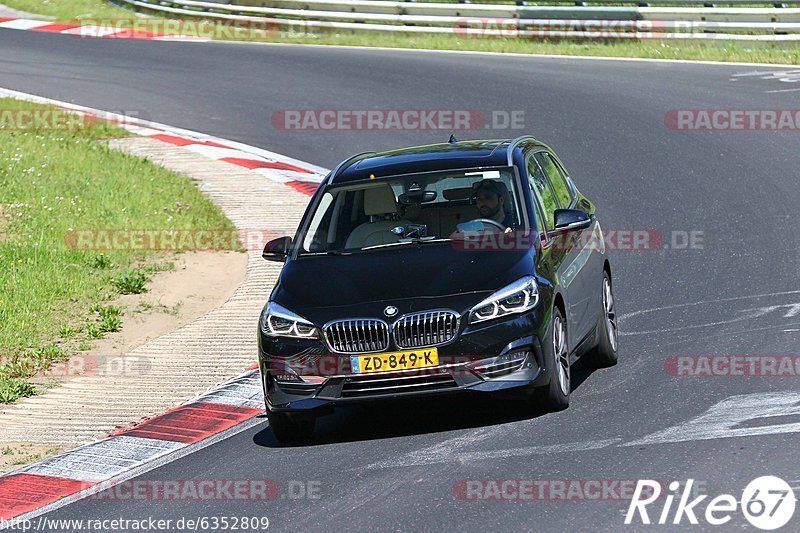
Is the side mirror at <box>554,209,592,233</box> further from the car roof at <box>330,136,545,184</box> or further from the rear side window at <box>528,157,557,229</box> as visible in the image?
the car roof at <box>330,136,545,184</box>

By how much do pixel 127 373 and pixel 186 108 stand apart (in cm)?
1230

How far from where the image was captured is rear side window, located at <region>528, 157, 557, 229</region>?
1002 centimetres

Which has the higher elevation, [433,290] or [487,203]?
[487,203]

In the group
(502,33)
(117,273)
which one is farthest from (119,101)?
(117,273)

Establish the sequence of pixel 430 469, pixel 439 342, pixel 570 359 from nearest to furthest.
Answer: pixel 430 469 < pixel 439 342 < pixel 570 359

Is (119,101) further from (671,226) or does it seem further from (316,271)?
(316,271)

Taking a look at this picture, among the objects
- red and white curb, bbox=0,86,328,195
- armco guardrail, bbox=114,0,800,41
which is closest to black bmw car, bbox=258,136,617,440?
red and white curb, bbox=0,86,328,195

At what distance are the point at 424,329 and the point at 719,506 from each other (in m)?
2.38

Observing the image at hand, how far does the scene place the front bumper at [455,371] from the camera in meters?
8.59

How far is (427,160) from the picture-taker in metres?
10.2

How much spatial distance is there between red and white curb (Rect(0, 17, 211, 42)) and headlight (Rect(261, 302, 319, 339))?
22.5m

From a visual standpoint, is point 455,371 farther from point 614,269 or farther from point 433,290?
point 614,269

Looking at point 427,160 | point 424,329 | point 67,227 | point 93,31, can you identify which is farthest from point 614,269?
point 93,31

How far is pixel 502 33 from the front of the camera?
28.1 m
